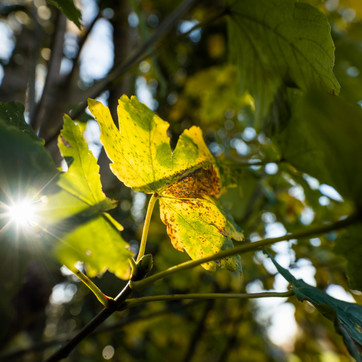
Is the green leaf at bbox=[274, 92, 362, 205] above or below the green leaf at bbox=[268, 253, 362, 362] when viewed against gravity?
above

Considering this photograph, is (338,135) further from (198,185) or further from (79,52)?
(79,52)

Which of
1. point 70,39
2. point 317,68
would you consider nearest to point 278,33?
point 317,68

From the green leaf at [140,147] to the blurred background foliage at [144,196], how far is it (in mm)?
148

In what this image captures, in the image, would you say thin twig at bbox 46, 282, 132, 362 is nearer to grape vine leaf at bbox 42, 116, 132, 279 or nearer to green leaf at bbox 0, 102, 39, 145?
grape vine leaf at bbox 42, 116, 132, 279

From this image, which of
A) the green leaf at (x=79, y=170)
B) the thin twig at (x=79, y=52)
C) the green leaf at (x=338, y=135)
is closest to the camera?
the green leaf at (x=338, y=135)

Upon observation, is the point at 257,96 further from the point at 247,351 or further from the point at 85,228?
the point at 247,351

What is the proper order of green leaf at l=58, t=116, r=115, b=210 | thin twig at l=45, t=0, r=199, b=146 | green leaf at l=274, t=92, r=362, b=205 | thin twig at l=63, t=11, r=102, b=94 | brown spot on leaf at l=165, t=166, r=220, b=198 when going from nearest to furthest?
green leaf at l=274, t=92, r=362, b=205, green leaf at l=58, t=116, r=115, b=210, brown spot on leaf at l=165, t=166, r=220, b=198, thin twig at l=45, t=0, r=199, b=146, thin twig at l=63, t=11, r=102, b=94

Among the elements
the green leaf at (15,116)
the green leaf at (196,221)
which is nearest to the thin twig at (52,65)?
the green leaf at (15,116)

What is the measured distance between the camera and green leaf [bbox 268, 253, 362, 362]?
352 millimetres

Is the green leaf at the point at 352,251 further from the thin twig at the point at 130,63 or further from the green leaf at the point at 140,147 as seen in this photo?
the thin twig at the point at 130,63

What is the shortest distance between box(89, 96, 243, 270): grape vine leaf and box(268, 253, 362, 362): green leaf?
3.5 inches

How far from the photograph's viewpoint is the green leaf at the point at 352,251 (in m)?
0.40

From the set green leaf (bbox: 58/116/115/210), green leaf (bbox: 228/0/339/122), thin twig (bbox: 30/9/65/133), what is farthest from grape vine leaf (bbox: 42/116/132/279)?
thin twig (bbox: 30/9/65/133)

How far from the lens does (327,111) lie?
0.73ft
